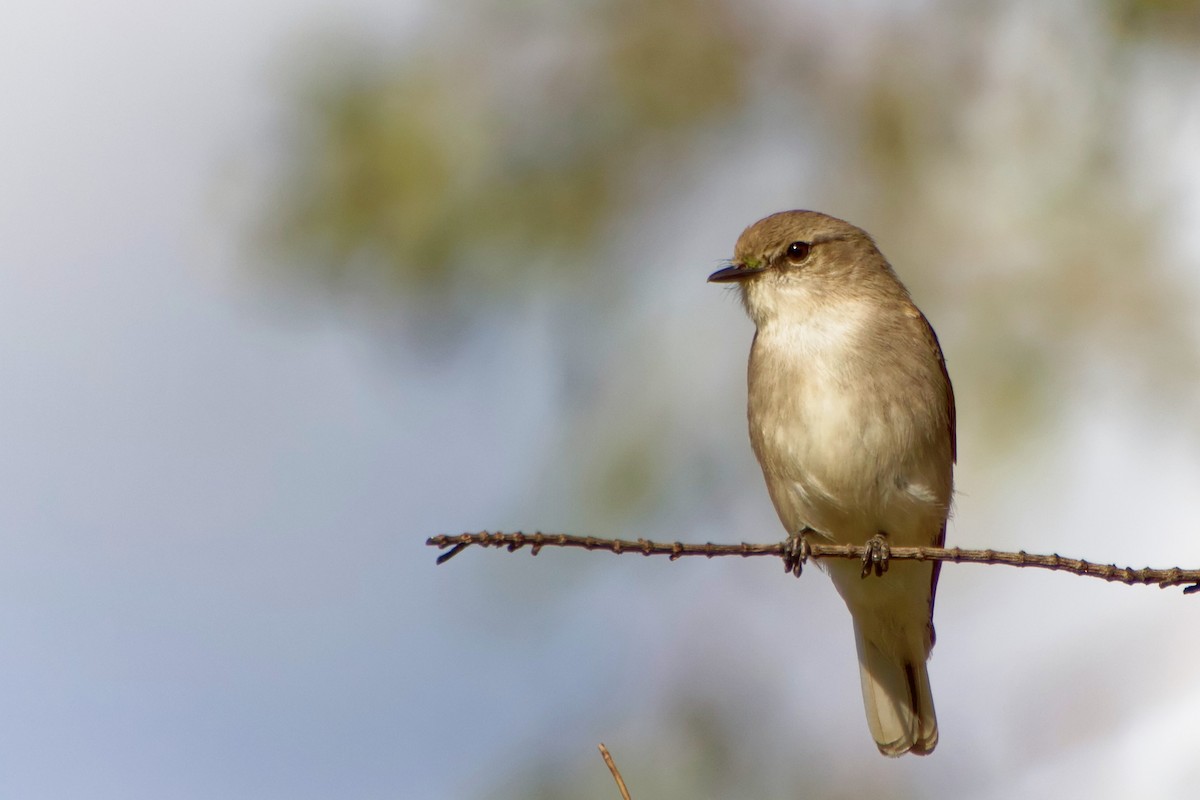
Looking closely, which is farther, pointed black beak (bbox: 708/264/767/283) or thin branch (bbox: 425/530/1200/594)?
pointed black beak (bbox: 708/264/767/283)

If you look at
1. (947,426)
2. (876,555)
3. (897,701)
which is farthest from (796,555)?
(897,701)

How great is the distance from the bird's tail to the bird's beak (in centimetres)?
170

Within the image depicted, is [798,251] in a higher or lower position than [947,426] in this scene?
higher

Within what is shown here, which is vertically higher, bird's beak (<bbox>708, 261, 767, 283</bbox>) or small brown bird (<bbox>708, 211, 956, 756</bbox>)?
bird's beak (<bbox>708, 261, 767, 283</bbox>)

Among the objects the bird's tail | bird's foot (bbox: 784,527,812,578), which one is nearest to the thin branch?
bird's foot (bbox: 784,527,812,578)

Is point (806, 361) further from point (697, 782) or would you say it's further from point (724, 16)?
point (724, 16)

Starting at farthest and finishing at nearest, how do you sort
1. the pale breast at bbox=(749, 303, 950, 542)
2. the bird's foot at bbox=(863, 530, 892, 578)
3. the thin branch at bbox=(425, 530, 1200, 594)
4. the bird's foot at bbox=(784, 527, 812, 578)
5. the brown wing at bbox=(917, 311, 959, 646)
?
1. the brown wing at bbox=(917, 311, 959, 646)
2. the pale breast at bbox=(749, 303, 950, 542)
3. the bird's foot at bbox=(784, 527, 812, 578)
4. the bird's foot at bbox=(863, 530, 892, 578)
5. the thin branch at bbox=(425, 530, 1200, 594)

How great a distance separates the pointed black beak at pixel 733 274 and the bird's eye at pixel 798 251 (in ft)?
0.42

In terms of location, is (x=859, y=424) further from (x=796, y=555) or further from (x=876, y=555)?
(x=876, y=555)

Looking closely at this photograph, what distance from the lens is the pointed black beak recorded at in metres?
5.78

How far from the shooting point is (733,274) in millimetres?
5789

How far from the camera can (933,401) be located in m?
5.52

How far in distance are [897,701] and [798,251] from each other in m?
2.09

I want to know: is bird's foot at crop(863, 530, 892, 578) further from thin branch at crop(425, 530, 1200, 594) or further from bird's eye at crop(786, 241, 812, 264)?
bird's eye at crop(786, 241, 812, 264)
